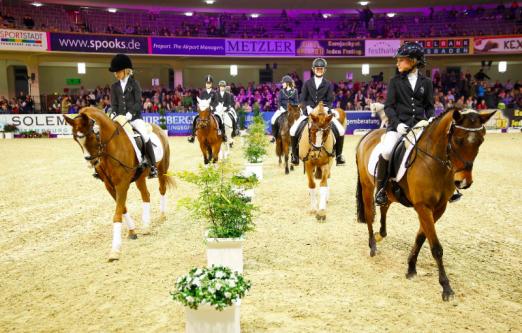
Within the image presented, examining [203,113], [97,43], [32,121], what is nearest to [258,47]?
[97,43]

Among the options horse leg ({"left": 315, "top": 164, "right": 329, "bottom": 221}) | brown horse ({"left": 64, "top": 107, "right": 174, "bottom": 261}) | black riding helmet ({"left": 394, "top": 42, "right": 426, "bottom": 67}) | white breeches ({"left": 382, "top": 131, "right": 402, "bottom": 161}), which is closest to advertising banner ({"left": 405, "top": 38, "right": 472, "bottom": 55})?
horse leg ({"left": 315, "top": 164, "right": 329, "bottom": 221})

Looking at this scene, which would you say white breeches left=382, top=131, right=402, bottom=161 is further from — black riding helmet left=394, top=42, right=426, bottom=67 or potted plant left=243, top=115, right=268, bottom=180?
potted plant left=243, top=115, right=268, bottom=180

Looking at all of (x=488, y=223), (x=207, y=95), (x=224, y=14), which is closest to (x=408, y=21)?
(x=224, y=14)

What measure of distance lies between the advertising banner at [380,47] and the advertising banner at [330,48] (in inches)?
17.0

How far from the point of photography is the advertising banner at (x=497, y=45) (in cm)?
3112

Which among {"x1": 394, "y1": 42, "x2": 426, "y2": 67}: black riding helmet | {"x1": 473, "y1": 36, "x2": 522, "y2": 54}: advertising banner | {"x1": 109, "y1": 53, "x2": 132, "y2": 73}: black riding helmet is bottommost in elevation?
{"x1": 394, "y1": 42, "x2": 426, "y2": 67}: black riding helmet

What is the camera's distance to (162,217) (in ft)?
28.3

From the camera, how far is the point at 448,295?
497cm

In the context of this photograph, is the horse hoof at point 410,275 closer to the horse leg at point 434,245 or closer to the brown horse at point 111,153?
the horse leg at point 434,245

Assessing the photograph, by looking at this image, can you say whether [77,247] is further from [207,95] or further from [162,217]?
[207,95]

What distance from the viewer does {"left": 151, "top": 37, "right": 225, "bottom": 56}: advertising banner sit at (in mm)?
30484

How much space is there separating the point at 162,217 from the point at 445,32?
31.8 m

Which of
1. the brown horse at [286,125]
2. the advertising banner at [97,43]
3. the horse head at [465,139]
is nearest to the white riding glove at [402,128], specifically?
the horse head at [465,139]

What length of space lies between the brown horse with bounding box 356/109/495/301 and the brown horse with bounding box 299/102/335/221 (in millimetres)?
2920
